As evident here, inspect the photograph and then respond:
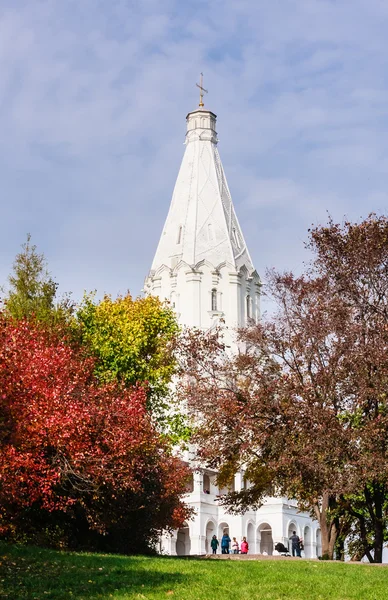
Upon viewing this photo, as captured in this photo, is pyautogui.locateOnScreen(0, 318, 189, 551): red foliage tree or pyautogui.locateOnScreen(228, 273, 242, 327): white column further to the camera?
pyautogui.locateOnScreen(228, 273, 242, 327): white column

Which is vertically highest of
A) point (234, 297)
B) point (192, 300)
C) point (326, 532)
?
point (234, 297)

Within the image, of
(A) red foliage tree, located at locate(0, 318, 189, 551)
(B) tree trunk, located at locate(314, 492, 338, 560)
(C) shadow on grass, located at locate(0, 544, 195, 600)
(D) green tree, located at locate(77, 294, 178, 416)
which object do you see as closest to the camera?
(C) shadow on grass, located at locate(0, 544, 195, 600)

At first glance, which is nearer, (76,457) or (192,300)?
(76,457)

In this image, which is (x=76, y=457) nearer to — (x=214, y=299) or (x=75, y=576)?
(x=75, y=576)

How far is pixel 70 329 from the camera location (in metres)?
39.7

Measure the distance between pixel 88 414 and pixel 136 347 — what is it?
1591 centimetres

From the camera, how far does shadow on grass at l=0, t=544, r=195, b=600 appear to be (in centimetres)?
1492

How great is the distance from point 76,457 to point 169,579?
872 centimetres

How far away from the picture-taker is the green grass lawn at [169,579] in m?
15.0

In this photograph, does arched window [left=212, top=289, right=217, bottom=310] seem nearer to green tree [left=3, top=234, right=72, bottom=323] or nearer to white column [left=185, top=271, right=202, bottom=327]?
white column [left=185, top=271, right=202, bottom=327]

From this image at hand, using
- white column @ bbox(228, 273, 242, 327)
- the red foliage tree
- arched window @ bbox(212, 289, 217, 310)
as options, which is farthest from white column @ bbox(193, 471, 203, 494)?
the red foliage tree

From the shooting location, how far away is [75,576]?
54.4ft

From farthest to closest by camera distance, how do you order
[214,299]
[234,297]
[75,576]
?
[214,299] < [234,297] < [75,576]

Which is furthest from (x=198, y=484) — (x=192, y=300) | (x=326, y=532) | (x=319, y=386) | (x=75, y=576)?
(x=75, y=576)
